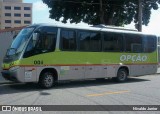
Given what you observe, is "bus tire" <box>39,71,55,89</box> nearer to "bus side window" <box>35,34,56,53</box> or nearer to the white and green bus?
the white and green bus

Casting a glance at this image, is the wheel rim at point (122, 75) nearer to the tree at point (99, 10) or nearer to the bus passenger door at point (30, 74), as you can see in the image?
the bus passenger door at point (30, 74)

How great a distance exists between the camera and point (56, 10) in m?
36.4

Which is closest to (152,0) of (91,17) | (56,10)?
(91,17)

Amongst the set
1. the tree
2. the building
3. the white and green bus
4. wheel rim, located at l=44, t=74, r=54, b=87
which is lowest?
wheel rim, located at l=44, t=74, r=54, b=87

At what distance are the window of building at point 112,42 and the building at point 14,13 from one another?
11837 cm

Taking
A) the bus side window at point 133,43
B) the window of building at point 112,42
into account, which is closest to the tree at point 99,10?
the bus side window at point 133,43

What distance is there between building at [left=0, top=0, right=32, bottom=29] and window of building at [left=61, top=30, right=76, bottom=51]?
121 metres

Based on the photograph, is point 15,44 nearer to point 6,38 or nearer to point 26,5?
point 6,38

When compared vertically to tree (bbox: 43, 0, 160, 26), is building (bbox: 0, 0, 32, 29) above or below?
above

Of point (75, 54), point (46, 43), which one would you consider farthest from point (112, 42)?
point (46, 43)

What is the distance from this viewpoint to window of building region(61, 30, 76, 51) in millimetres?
16597

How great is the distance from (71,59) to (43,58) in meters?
1.79

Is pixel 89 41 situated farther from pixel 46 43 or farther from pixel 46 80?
Result: pixel 46 80

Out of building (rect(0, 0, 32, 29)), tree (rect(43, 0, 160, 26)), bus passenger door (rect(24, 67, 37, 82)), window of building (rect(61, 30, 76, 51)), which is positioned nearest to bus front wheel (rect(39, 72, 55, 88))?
bus passenger door (rect(24, 67, 37, 82))
